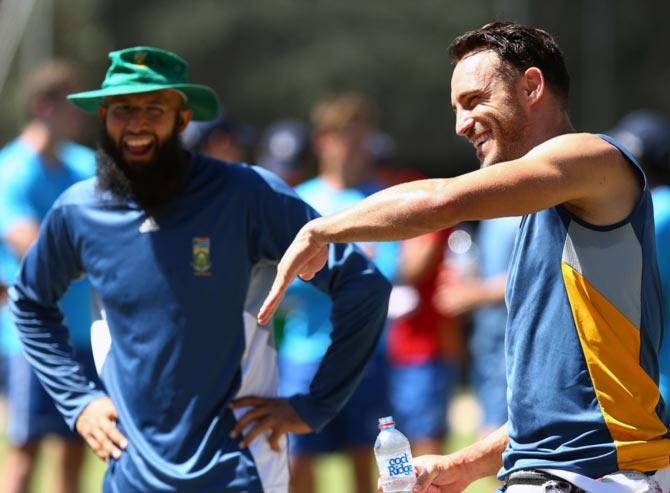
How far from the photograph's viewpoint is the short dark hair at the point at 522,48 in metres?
3.88

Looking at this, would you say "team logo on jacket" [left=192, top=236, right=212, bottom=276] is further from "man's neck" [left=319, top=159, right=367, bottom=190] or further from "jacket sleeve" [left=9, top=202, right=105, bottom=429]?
"man's neck" [left=319, top=159, right=367, bottom=190]

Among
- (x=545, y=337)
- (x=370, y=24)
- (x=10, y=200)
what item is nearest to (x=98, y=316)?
(x=545, y=337)

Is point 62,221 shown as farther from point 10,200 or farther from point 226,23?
point 226,23

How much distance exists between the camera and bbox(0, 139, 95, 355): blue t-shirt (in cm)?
795

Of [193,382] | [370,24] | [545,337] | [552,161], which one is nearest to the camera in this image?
[552,161]

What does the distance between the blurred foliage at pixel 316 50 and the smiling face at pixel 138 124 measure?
16.1 meters

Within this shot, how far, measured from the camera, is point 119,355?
196 inches

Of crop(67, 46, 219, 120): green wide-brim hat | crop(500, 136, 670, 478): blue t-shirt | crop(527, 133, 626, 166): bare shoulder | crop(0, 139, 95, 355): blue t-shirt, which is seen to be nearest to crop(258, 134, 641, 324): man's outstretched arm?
crop(527, 133, 626, 166): bare shoulder

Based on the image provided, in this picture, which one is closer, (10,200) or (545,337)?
(545,337)

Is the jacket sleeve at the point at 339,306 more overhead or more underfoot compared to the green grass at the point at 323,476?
more overhead

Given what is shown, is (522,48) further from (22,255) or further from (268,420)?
(22,255)

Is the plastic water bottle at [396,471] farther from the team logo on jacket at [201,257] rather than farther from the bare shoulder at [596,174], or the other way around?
the team logo on jacket at [201,257]

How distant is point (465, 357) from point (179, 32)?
26.2ft

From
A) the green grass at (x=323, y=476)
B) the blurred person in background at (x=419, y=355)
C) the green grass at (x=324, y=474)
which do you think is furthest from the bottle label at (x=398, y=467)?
the blurred person in background at (x=419, y=355)
